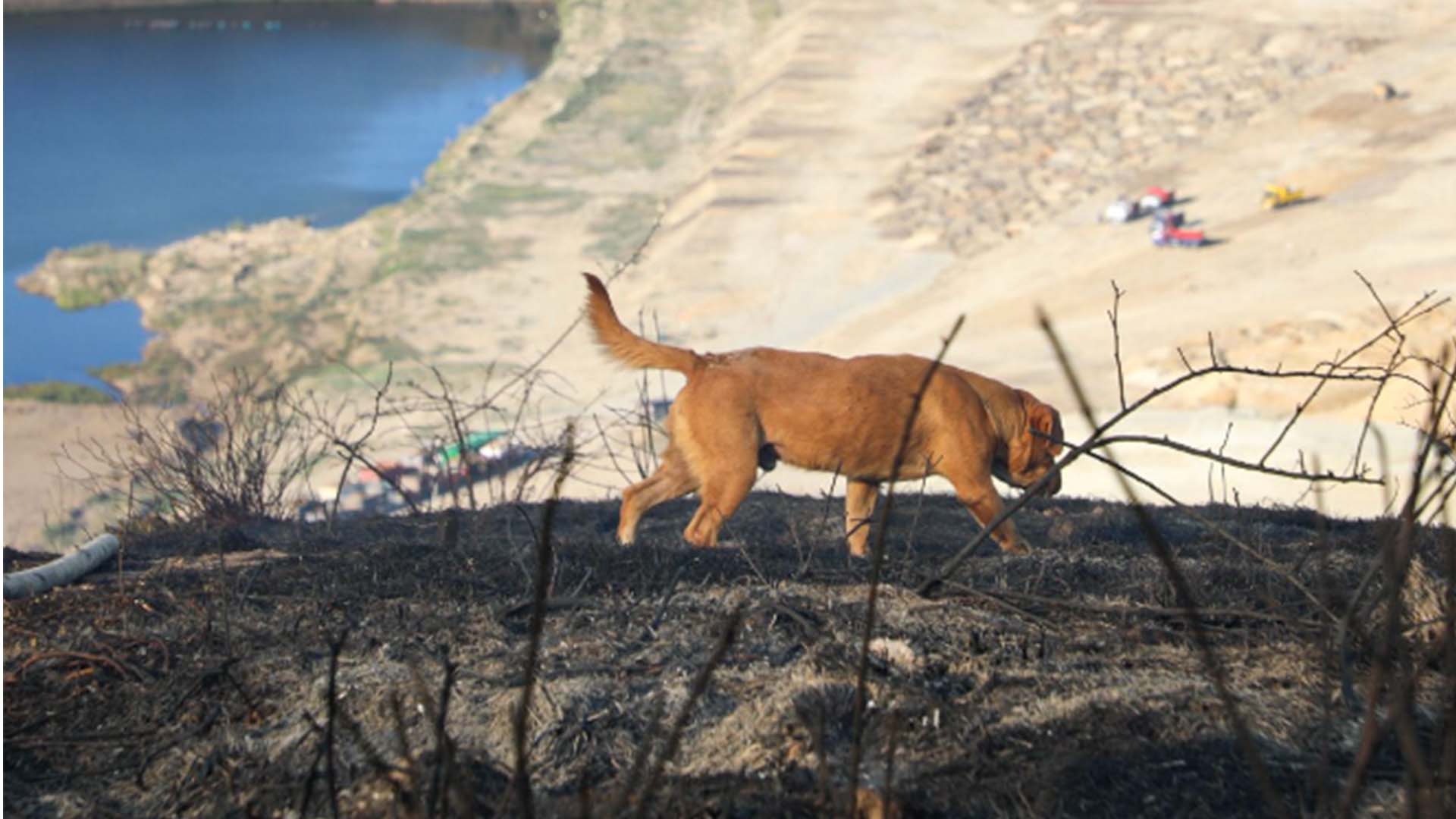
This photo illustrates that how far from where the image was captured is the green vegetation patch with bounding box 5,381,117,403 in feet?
104

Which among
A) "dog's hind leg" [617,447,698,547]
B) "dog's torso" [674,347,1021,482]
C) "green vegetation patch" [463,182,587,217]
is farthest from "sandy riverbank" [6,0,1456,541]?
"dog's torso" [674,347,1021,482]

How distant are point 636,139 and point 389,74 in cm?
1728

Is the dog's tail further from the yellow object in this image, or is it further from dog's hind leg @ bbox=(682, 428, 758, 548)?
the yellow object

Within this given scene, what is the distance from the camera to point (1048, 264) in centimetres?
3431

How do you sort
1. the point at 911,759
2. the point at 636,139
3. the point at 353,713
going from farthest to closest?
the point at 636,139, the point at 353,713, the point at 911,759

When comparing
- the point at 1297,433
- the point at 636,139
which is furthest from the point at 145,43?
the point at 1297,433

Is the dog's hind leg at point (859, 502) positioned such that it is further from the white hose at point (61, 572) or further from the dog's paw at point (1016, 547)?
the white hose at point (61, 572)

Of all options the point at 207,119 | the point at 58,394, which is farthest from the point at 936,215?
the point at 207,119

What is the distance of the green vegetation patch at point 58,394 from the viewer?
3180 centimetres

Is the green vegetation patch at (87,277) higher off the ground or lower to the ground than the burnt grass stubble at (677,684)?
higher

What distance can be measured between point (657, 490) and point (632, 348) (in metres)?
0.90

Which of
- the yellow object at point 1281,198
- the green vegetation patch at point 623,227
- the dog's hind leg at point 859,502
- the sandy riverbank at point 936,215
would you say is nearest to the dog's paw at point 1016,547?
the dog's hind leg at point 859,502

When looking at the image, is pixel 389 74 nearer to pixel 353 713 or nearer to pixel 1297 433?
pixel 1297 433

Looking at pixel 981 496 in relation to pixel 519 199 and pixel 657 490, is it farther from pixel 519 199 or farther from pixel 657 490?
pixel 519 199
